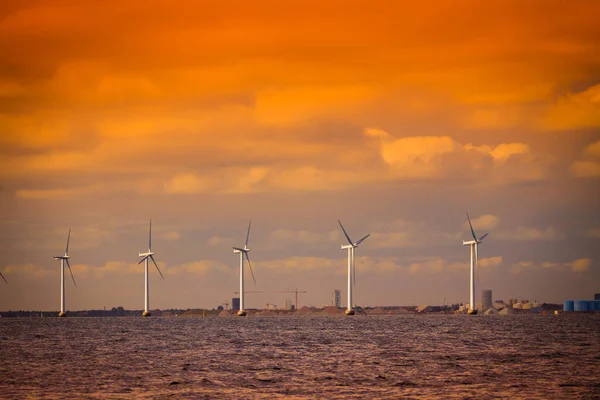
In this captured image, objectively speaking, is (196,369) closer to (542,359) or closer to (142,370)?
(142,370)

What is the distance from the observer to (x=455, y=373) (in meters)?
83.3

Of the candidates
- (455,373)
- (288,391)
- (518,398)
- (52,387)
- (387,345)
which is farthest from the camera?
(387,345)

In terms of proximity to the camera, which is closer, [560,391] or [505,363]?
[560,391]

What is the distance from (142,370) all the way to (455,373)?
103ft

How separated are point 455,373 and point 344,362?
57.3 feet

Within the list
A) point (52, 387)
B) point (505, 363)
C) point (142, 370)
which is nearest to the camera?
point (52, 387)

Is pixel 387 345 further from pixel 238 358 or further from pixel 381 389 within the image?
pixel 381 389

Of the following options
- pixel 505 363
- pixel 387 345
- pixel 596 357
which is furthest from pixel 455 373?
pixel 387 345

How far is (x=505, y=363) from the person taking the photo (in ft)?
315

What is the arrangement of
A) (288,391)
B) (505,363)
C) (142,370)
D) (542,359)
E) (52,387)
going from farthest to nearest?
(542,359) < (505,363) < (142,370) < (52,387) < (288,391)

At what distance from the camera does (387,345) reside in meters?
135

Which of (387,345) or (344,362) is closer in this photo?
(344,362)

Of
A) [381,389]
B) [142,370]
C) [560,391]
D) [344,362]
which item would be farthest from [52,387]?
[560,391]

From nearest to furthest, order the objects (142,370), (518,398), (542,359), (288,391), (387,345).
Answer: (518,398) < (288,391) < (142,370) < (542,359) < (387,345)
